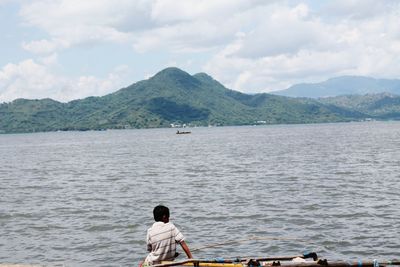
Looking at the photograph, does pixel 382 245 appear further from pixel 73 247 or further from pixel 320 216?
pixel 73 247

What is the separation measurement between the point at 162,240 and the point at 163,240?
0.03 metres

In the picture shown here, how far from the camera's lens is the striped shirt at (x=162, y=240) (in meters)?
13.1

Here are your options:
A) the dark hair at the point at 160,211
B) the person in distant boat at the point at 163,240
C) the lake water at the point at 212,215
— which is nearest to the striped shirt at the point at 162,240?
the person in distant boat at the point at 163,240

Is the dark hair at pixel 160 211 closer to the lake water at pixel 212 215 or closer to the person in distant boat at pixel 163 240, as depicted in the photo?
the person in distant boat at pixel 163 240

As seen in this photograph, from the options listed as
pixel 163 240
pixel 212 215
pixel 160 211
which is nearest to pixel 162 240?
pixel 163 240

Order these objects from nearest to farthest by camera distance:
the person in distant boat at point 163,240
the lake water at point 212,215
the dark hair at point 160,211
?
the dark hair at point 160,211
the person in distant boat at point 163,240
the lake water at point 212,215

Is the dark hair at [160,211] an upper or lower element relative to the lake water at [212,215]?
upper

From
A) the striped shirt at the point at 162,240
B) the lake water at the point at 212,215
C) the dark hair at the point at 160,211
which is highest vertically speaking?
the dark hair at the point at 160,211

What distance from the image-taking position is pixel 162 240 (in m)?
13.2

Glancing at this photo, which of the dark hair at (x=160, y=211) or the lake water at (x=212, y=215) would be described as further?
the lake water at (x=212, y=215)

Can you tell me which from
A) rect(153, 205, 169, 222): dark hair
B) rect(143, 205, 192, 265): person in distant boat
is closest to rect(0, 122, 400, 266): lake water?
rect(143, 205, 192, 265): person in distant boat

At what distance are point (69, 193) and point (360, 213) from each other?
24462 mm

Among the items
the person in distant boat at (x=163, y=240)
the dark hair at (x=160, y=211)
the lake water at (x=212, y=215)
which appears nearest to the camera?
the dark hair at (x=160, y=211)

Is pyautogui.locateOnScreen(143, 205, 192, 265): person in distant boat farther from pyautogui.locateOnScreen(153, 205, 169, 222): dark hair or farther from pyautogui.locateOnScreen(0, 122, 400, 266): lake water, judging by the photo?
pyautogui.locateOnScreen(0, 122, 400, 266): lake water
